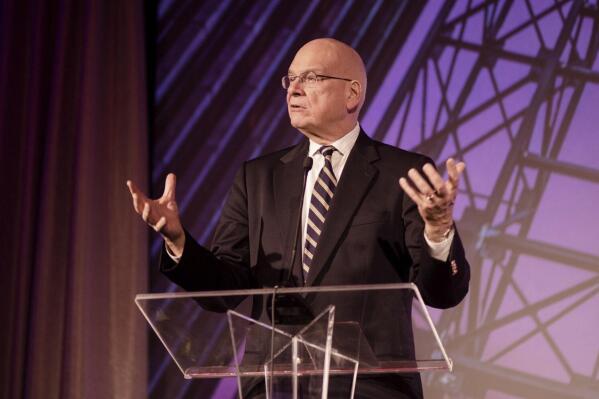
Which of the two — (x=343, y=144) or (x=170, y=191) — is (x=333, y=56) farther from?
(x=170, y=191)

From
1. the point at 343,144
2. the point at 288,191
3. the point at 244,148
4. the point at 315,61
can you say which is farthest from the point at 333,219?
the point at 244,148

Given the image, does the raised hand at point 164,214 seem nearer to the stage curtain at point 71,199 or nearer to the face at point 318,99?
the face at point 318,99

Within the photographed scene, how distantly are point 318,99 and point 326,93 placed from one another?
37 mm

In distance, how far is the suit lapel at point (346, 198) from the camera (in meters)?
2.37

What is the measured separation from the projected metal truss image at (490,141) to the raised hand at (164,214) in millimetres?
1820

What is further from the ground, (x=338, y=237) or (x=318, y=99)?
(x=318, y=99)

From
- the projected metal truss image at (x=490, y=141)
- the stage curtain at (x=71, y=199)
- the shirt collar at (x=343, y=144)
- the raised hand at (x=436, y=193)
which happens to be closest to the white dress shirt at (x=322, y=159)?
the shirt collar at (x=343, y=144)

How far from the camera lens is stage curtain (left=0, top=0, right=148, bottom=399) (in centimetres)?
403

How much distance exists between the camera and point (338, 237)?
2393mm

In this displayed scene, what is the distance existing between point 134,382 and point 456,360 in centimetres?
159

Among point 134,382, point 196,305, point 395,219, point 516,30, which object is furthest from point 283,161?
point 134,382

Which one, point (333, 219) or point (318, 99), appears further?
point (318, 99)

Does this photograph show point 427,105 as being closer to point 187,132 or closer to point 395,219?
point 187,132

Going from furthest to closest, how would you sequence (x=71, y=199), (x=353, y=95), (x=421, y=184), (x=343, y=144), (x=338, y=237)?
(x=71, y=199) < (x=353, y=95) < (x=343, y=144) < (x=338, y=237) < (x=421, y=184)
